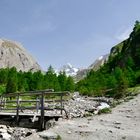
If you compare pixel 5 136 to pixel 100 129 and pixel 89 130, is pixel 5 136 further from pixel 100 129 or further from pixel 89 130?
pixel 100 129

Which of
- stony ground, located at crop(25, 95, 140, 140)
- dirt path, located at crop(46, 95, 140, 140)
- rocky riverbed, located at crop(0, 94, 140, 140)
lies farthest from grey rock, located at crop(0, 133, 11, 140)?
dirt path, located at crop(46, 95, 140, 140)

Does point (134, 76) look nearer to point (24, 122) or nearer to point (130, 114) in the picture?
point (130, 114)

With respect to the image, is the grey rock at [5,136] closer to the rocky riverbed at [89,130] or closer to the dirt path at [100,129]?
the rocky riverbed at [89,130]

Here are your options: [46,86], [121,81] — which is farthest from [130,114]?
[46,86]

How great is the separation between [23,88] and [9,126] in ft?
394

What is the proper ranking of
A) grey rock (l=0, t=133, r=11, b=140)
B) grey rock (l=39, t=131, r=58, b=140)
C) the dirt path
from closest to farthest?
the dirt path < grey rock (l=39, t=131, r=58, b=140) < grey rock (l=0, t=133, r=11, b=140)

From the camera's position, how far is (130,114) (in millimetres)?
37781

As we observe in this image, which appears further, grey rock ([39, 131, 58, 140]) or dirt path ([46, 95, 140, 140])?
grey rock ([39, 131, 58, 140])

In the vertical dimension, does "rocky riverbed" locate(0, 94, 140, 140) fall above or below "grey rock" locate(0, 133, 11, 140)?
above

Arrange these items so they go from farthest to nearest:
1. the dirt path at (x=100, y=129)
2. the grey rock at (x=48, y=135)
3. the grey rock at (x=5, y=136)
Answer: the grey rock at (x=5, y=136), the grey rock at (x=48, y=135), the dirt path at (x=100, y=129)

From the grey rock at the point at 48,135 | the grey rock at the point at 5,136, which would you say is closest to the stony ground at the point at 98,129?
A: the grey rock at the point at 48,135

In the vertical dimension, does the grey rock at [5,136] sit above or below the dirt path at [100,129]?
below

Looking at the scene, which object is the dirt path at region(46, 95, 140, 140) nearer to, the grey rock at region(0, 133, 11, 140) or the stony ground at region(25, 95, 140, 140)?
the stony ground at region(25, 95, 140, 140)

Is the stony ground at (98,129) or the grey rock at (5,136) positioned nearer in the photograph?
the stony ground at (98,129)
